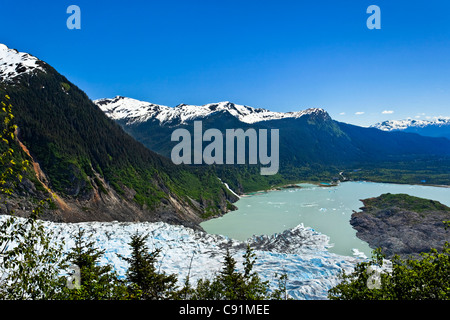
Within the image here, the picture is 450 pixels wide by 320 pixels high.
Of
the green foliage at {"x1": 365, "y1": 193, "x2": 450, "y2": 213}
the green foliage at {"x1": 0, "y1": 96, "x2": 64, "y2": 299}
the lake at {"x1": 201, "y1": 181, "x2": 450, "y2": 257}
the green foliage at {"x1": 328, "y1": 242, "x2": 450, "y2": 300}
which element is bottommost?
the lake at {"x1": 201, "y1": 181, "x2": 450, "y2": 257}

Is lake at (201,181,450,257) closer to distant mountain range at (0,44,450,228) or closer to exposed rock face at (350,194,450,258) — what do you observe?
exposed rock face at (350,194,450,258)

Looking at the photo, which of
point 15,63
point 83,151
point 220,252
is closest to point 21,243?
point 220,252

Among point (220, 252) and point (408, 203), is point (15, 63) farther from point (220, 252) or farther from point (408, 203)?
point (408, 203)

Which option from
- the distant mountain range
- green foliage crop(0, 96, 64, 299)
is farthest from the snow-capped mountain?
green foliage crop(0, 96, 64, 299)

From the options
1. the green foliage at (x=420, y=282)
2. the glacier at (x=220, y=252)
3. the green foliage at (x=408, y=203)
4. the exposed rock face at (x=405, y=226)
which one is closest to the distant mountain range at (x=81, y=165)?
the glacier at (x=220, y=252)

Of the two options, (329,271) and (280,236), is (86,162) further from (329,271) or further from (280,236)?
(329,271)

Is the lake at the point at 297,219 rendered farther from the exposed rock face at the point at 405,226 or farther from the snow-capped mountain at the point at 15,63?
the snow-capped mountain at the point at 15,63

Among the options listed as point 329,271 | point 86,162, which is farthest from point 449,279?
point 86,162
